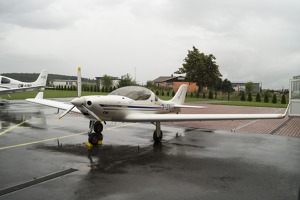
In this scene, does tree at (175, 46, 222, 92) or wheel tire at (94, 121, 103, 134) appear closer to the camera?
wheel tire at (94, 121, 103, 134)

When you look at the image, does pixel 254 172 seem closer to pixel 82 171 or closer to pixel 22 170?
pixel 82 171

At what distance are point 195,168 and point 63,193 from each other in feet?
10.4

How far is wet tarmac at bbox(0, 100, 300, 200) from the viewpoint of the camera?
4668 millimetres

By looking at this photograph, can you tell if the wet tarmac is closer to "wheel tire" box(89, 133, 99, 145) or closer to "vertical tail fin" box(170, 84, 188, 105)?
"wheel tire" box(89, 133, 99, 145)

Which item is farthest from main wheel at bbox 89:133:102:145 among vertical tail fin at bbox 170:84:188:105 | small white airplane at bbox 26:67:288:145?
vertical tail fin at bbox 170:84:188:105

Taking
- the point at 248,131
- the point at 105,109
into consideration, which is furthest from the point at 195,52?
the point at 105,109

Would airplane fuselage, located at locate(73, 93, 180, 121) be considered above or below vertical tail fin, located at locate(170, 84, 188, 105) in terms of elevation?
below

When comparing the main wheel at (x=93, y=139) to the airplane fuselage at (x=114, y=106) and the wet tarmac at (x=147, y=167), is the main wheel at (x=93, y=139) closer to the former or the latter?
the wet tarmac at (x=147, y=167)

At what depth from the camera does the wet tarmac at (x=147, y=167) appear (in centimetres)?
467

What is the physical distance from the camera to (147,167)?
6.20m

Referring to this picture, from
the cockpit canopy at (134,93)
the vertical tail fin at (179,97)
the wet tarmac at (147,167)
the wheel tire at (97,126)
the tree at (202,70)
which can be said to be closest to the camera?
the wet tarmac at (147,167)

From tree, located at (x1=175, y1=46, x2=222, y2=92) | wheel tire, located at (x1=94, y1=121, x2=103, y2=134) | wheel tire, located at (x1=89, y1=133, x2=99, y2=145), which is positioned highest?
tree, located at (x1=175, y1=46, x2=222, y2=92)

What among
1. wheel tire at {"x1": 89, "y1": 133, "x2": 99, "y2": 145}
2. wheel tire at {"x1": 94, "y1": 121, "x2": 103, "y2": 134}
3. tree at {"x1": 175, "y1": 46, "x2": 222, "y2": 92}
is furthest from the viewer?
tree at {"x1": 175, "y1": 46, "x2": 222, "y2": 92}

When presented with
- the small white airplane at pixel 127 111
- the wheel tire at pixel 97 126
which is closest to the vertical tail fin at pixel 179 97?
the small white airplane at pixel 127 111
